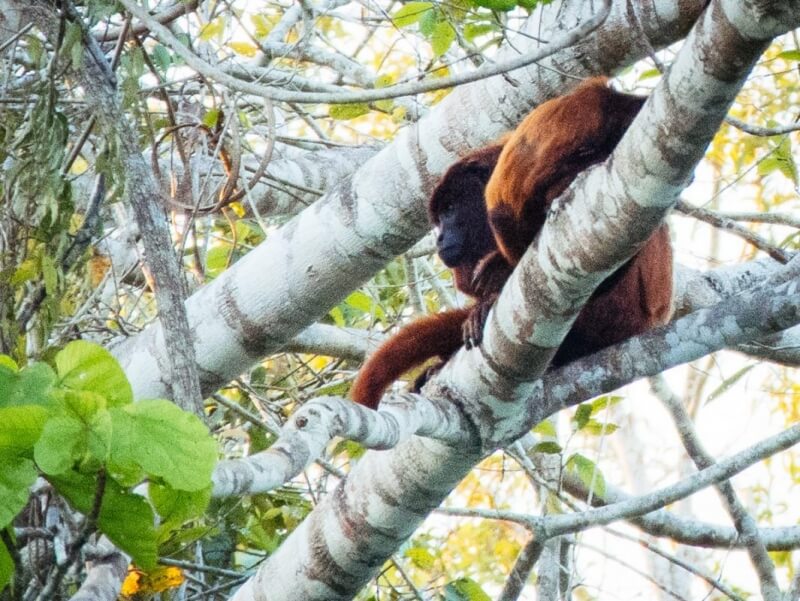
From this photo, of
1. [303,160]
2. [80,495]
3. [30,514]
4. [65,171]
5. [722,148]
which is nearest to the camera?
[80,495]

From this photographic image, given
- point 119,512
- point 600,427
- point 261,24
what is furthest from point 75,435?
point 261,24

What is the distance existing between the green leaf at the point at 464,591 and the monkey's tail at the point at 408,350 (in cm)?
60

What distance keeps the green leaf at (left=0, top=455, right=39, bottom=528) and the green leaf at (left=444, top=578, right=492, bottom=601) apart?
74.4 inches

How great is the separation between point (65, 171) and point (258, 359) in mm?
684

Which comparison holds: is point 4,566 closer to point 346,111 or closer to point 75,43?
point 75,43

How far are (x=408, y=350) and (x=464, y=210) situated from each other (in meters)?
0.55

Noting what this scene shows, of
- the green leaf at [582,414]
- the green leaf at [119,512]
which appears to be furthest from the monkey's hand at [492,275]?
the green leaf at [119,512]

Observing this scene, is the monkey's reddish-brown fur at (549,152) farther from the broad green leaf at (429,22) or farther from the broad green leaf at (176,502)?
the broad green leaf at (176,502)

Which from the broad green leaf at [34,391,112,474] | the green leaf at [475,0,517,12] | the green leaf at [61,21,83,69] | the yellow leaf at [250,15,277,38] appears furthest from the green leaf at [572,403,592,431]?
the yellow leaf at [250,15,277,38]

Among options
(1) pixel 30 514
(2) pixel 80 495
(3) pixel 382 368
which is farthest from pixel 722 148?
(2) pixel 80 495

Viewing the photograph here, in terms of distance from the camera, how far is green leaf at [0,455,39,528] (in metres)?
1.38

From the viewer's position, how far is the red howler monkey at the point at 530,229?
9.08 feet

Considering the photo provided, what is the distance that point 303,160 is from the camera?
4.02 m

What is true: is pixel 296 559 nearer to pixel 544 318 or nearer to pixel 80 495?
pixel 544 318
